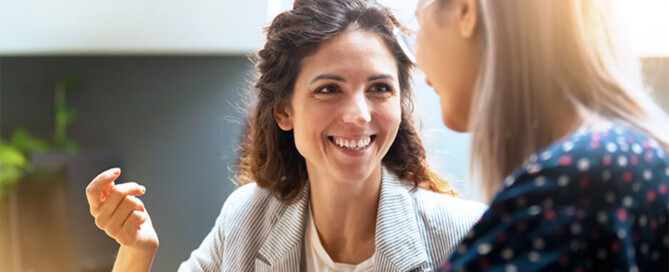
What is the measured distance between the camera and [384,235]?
115 centimetres

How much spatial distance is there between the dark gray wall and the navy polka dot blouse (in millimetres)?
1196

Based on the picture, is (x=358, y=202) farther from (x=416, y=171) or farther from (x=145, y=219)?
(x=145, y=219)

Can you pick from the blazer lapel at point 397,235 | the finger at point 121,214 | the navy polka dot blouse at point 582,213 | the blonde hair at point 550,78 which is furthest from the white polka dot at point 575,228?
the finger at point 121,214

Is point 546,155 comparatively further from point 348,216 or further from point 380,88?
point 348,216

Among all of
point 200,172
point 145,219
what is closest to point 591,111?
point 145,219

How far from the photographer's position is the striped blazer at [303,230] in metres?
1.14

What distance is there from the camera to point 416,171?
129 centimetres

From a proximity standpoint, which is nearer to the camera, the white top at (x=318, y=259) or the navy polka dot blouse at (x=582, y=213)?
the navy polka dot blouse at (x=582, y=213)

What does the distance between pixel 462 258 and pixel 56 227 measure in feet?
5.10

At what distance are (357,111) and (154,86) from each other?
0.83m

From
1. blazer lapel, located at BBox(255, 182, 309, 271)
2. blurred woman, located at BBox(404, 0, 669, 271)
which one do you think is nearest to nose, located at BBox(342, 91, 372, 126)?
blazer lapel, located at BBox(255, 182, 309, 271)

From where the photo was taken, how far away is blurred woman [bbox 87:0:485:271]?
1.14 metres

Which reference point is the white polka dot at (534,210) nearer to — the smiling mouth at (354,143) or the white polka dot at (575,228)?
the white polka dot at (575,228)

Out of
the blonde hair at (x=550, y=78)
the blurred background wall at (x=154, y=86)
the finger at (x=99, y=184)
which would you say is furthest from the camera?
the blurred background wall at (x=154, y=86)
